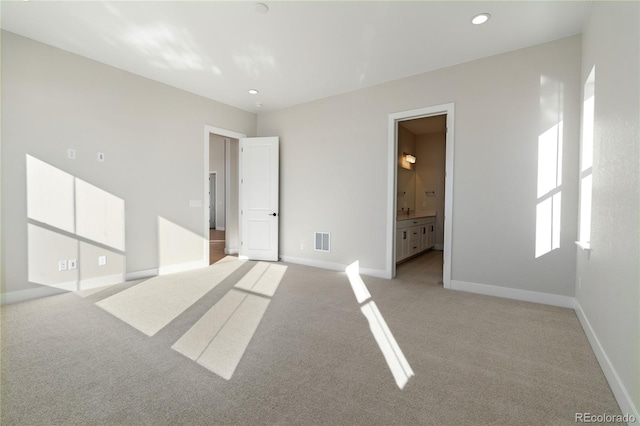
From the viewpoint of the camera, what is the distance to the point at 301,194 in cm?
544

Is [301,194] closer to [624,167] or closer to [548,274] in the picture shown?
[548,274]

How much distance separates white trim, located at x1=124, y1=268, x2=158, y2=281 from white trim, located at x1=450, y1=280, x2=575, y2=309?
4299 millimetres

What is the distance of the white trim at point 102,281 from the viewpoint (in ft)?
12.4

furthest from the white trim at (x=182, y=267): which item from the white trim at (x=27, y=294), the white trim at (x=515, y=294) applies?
the white trim at (x=515, y=294)

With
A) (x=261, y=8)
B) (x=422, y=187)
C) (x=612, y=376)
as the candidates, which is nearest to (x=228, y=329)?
(x=612, y=376)

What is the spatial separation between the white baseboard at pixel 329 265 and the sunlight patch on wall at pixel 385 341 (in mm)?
678

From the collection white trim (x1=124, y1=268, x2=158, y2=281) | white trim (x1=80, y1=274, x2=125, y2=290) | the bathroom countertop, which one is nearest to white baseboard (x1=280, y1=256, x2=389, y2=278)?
the bathroom countertop

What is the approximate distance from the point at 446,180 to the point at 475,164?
0.39 meters

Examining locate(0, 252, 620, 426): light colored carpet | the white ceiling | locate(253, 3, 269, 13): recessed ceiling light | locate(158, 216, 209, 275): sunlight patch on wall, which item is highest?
the white ceiling

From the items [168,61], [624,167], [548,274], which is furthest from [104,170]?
[548,274]

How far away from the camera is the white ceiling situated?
2740mm

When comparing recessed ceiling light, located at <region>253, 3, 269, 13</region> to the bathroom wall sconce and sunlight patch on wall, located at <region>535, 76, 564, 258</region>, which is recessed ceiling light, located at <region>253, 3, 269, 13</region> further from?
the bathroom wall sconce

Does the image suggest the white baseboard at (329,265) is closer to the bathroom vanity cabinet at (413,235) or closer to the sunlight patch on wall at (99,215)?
the bathroom vanity cabinet at (413,235)

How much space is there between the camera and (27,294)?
3316 millimetres
